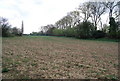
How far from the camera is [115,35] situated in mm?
32969

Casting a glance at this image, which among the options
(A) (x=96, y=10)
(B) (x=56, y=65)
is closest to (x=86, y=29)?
(A) (x=96, y=10)

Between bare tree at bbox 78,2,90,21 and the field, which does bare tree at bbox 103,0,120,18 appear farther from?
the field

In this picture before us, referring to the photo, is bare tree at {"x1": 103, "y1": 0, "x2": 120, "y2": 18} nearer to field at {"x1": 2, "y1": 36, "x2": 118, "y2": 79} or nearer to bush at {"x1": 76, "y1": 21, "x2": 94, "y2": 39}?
bush at {"x1": 76, "y1": 21, "x2": 94, "y2": 39}

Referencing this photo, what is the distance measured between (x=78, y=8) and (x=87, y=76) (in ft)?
146

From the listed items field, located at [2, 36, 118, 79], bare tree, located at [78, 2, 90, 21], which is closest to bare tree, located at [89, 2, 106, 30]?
bare tree, located at [78, 2, 90, 21]

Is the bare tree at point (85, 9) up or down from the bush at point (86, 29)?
up

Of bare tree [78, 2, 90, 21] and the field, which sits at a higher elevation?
bare tree [78, 2, 90, 21]

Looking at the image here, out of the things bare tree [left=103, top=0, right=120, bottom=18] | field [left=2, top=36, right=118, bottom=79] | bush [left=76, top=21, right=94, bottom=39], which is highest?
bare tree [left=103, top=0, right=120, bottom=18]

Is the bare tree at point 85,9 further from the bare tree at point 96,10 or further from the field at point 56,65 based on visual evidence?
the field at point 56,65

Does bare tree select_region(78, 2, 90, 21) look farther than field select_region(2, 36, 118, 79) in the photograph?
Yes

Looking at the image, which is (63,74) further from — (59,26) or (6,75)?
(59,26)

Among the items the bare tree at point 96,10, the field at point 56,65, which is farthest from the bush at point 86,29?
the field at point 56,65

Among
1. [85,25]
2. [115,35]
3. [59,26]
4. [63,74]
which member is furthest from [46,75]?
[59,26]

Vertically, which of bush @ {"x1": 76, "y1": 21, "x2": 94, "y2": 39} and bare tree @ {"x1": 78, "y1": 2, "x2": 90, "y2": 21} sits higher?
bare tree @ {"x1": 78, "y1": 2, "x2": 90, "y2": 21}
